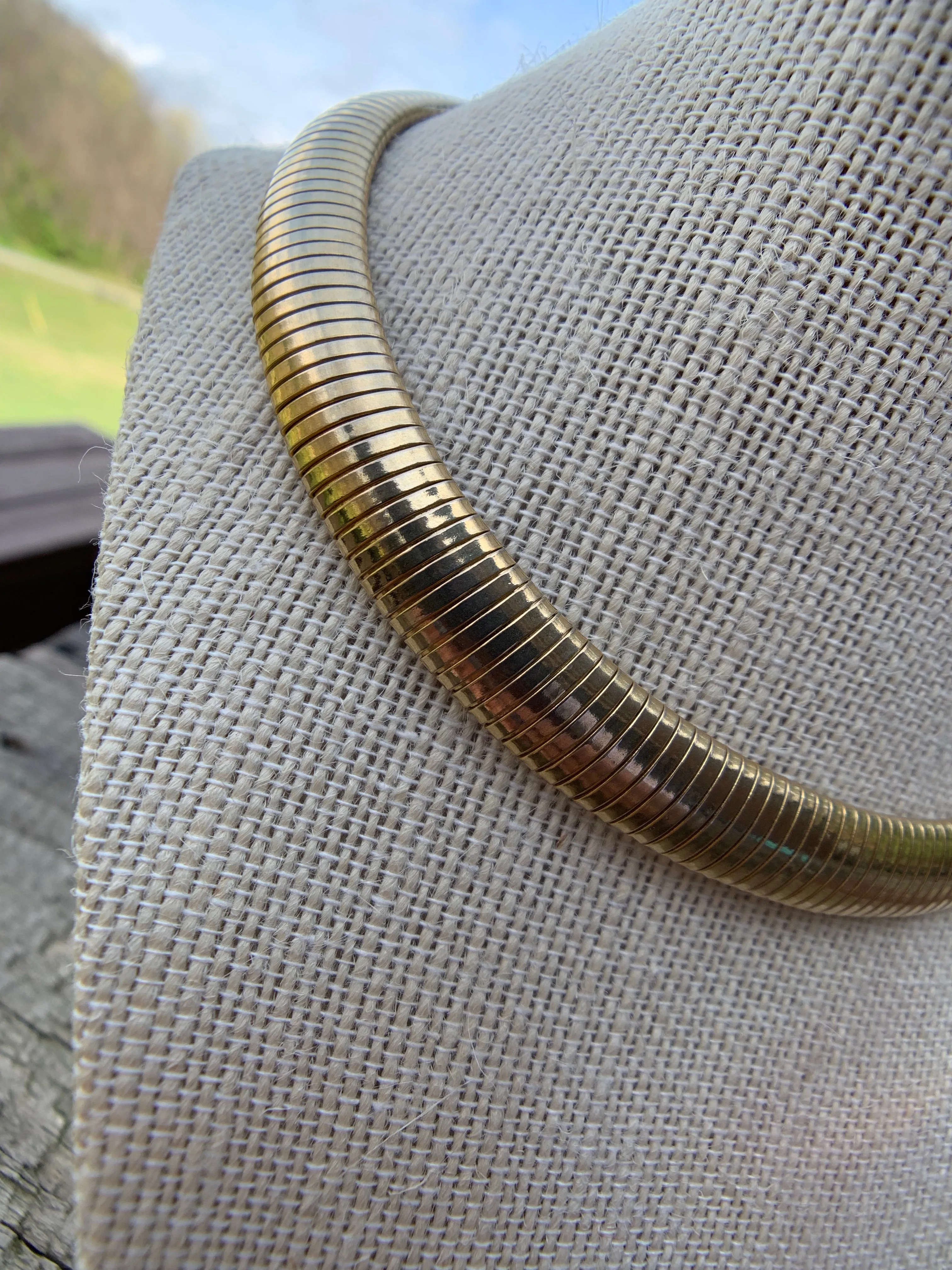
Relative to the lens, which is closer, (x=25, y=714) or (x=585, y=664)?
(x=585, y=664)

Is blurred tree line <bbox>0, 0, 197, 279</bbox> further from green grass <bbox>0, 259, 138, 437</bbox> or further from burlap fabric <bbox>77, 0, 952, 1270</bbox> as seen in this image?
burlap fabric <bbox>77, 0, 952, 1270</bbox>

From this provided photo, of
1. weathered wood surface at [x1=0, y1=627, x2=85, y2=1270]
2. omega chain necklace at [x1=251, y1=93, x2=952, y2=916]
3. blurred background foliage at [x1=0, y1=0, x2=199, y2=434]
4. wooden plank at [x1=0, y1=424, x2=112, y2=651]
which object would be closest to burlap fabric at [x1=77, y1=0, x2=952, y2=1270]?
omega chain necklace at [x1=251, y1=93, x2=952, y2=916]

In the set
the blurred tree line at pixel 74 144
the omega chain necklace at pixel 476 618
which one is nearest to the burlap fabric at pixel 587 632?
the omega chain necklace at pixel 476 618

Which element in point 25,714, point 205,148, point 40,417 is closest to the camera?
point 205,148

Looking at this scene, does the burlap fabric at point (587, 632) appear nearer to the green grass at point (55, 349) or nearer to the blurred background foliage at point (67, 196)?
the blurred background foliage at point (67, 196)

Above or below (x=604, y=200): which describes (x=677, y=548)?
below

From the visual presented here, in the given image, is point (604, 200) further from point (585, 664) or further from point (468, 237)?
point (585, 664)

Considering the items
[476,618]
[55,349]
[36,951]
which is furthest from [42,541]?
[55,349]

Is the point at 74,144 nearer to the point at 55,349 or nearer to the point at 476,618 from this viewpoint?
the point at 55,349

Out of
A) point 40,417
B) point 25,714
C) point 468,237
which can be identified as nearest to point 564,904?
point 468,237
